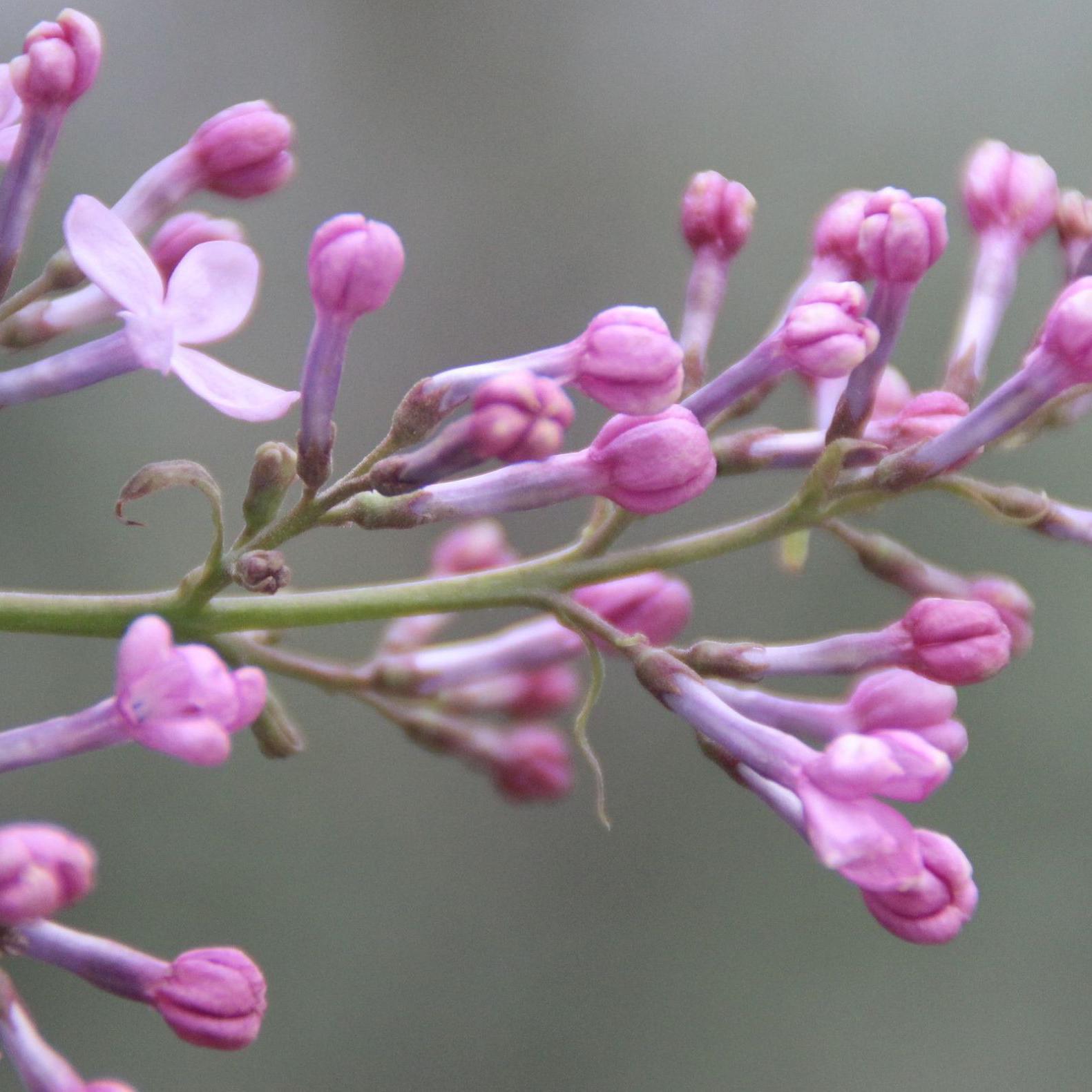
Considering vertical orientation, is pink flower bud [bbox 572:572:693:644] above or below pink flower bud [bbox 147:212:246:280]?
below

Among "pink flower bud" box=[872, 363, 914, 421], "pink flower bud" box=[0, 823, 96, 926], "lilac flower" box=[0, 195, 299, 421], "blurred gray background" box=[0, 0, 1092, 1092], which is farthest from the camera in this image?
"blurred gray background" box=[0, 0, 1092, 1092]

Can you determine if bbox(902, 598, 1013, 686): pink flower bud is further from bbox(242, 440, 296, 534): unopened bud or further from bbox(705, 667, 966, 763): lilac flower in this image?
bbox(242, 440, 296, 534): unopened bud

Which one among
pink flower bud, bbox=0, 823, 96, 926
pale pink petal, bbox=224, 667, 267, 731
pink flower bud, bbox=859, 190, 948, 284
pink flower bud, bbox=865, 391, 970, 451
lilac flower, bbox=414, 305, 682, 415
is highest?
pink flower bud, bbox=859, 190, 948, 284

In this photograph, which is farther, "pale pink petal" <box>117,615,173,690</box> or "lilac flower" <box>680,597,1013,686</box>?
"lilac flower" <box>680,597,1013,686</box>

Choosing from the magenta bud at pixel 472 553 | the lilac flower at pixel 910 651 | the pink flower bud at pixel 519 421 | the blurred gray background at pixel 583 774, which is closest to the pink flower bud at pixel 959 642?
the lilac flower at pixel 910 651

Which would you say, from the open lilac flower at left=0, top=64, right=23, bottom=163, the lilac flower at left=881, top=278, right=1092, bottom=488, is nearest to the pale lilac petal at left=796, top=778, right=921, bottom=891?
the lilac flower at left=881, top=278, right=1092, bottom=488

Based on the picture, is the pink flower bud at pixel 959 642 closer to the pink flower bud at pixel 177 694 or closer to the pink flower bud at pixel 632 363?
the pink flower bud at pixel 632 363
